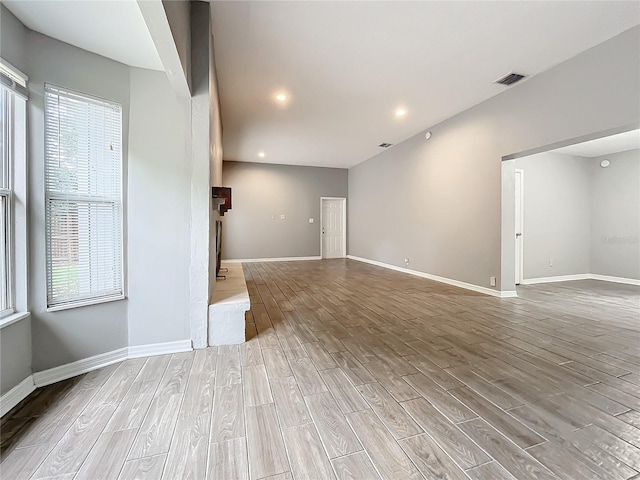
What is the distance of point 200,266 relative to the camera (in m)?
2.25

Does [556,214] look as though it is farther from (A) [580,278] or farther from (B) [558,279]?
(A) [580,278]

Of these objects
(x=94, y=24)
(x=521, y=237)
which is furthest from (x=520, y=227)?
(x=94, y=24)

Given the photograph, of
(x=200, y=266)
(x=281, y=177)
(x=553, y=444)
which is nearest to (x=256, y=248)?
(x=281, y=177)

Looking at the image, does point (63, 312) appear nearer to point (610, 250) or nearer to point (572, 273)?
point (572, 273)

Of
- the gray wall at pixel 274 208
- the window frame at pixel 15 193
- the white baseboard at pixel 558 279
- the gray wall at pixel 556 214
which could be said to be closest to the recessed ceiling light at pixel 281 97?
the window frame at pixel 15 193

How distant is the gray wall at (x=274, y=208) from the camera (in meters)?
7.78

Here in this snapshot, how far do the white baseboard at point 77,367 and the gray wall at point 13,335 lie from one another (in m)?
0.10

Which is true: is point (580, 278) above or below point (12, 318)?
below

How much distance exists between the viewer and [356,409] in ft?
5.00

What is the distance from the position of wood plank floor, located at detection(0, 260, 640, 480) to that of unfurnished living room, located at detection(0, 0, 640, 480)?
13mm

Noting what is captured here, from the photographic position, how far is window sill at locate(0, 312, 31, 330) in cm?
150

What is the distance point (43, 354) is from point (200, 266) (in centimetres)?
110

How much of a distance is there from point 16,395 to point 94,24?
2.32 metres

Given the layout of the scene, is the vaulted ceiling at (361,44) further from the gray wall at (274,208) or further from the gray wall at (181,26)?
the gray wall at (274,208)
